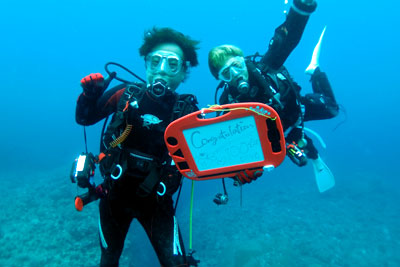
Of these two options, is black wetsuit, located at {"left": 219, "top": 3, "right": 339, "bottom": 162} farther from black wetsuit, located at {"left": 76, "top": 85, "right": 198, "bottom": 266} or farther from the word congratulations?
the word congratulations

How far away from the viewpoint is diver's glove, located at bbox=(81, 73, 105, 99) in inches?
97.2

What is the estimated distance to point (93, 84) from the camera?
2.50m

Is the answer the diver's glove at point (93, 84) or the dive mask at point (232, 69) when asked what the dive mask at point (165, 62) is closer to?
the diver's glove at point (93, 84)

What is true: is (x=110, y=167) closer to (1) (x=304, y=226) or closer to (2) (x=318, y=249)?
(2) (x=318, y=249)

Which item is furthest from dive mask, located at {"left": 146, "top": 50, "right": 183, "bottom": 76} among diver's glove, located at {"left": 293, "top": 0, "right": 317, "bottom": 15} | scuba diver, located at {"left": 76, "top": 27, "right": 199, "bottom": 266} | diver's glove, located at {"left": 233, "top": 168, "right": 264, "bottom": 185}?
diver's glove, located at {"left": 293, "top": 0, "right": 317, "bottom": 15}

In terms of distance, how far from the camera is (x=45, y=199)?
13.1 meters

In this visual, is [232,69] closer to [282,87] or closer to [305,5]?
[282,87]

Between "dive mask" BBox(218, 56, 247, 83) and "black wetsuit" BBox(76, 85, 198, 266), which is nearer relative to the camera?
"black wetsuit" BBox(76, 85, 198, 266)

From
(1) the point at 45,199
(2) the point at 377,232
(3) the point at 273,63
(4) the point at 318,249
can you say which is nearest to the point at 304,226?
(4) the point at 318,249

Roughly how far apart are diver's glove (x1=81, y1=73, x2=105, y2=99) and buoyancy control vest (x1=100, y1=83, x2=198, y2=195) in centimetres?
30

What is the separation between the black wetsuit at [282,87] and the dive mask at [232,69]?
0.49 feet

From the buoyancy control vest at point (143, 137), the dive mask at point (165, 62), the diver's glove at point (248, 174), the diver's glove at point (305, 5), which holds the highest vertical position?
the diver's glove at point (305, 5)

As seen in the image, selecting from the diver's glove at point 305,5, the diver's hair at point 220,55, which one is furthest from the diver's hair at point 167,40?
the diver's glove at point 305,5

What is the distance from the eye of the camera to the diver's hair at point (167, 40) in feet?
11.0
